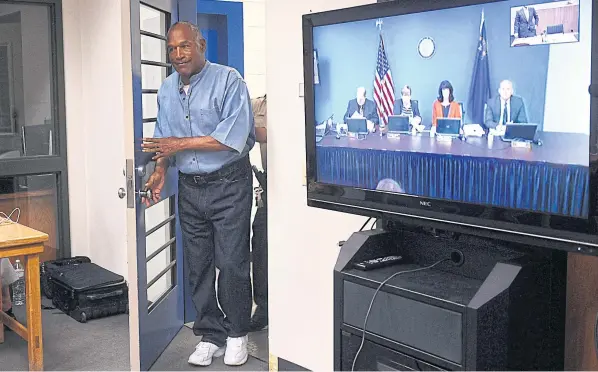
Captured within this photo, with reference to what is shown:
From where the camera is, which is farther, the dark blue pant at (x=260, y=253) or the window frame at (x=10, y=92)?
the window frame at (x=10, y=92)

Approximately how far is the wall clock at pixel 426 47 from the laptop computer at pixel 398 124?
18cm

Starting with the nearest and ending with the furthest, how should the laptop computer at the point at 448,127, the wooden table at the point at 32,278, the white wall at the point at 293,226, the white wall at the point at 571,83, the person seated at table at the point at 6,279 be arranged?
the white wall at the point at 571,83 → the laptop computer at the point at 448,127 → the white wall at the point at 293,226 → the wooden table at the point at 32,278 → the person seated at table at the point at 6,279

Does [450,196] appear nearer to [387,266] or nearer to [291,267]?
[387,266]

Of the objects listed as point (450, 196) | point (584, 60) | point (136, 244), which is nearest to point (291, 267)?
point (136, 244)

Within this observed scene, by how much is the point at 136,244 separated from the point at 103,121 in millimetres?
1935

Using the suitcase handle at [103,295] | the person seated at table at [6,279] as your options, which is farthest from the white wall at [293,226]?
the person seated at table at [6,279]

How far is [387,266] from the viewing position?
7.18 ft

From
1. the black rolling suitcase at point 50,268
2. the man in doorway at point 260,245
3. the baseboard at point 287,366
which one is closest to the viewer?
the baseboard at point 287,366

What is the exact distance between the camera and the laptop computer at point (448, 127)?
1991mm

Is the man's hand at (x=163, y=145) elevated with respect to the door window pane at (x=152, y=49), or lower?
lower

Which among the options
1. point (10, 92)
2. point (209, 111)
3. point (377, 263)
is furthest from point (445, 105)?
point (10, 92)

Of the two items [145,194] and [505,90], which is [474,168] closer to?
[505,90]

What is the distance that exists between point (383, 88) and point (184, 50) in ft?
4.98

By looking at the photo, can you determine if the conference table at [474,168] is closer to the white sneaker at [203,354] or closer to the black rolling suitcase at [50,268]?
the white sneaker at [203,354]
